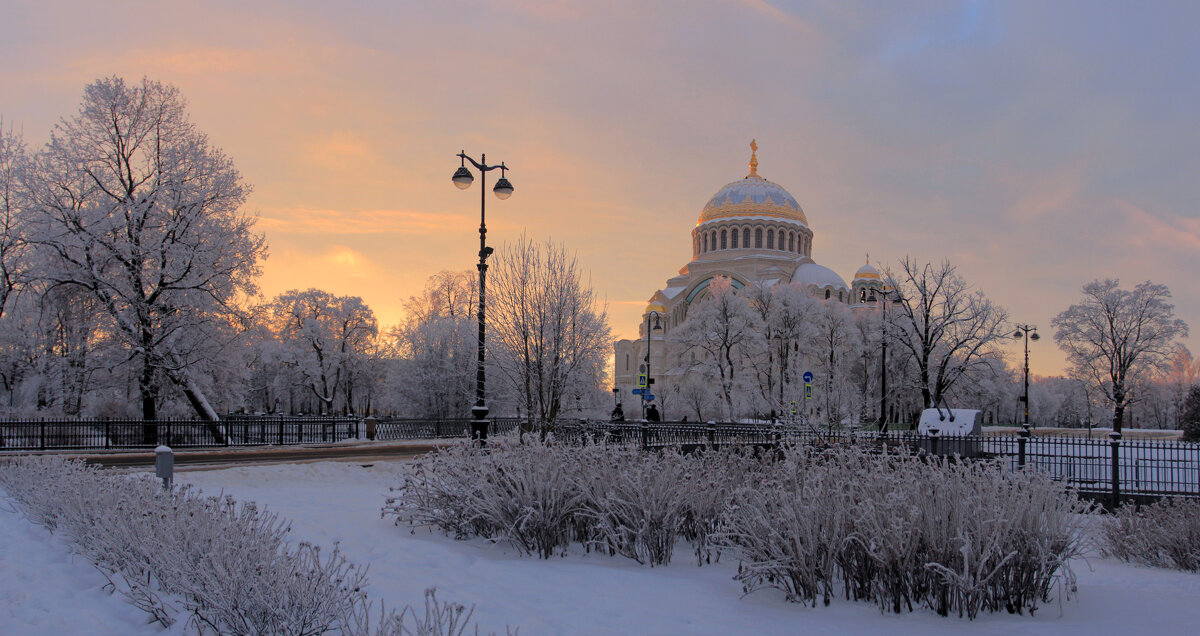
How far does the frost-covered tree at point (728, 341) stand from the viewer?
48.2 m

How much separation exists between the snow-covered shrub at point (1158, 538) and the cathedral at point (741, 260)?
58564 millimetres

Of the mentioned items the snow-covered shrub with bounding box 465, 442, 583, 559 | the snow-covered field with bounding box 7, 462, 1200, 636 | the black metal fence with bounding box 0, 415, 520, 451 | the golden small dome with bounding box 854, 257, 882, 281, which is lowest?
the black metal fence with bounding box 0, 415, 520, 451

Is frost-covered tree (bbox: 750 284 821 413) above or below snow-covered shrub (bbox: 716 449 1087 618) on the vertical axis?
above

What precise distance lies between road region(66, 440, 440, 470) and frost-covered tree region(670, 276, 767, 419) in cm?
2788

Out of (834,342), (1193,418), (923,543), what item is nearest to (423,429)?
(923,543)

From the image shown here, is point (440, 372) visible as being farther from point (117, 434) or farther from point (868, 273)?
point (868, 273)

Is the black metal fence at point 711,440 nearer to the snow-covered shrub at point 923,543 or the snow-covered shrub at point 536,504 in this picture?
the snow-covered shrub at point 536,504

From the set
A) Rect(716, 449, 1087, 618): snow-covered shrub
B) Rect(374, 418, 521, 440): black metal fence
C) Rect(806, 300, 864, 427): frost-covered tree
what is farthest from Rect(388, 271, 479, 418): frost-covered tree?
Rect(716, 449, 1087, 618): snow-covered shrub

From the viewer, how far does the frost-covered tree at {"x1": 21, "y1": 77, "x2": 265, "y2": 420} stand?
23.2 meters

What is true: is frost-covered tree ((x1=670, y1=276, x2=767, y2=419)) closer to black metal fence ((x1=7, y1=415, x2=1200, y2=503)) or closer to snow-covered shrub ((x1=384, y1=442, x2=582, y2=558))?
black metal fence ((x1=7, y1=415, x2=1200, y2=503))

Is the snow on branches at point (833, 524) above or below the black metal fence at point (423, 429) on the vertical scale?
above

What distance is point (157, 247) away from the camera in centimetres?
2380

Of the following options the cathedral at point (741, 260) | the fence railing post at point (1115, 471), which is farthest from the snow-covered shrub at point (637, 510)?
the cathedral at point (741, 260)

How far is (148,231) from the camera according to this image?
24328 mm
